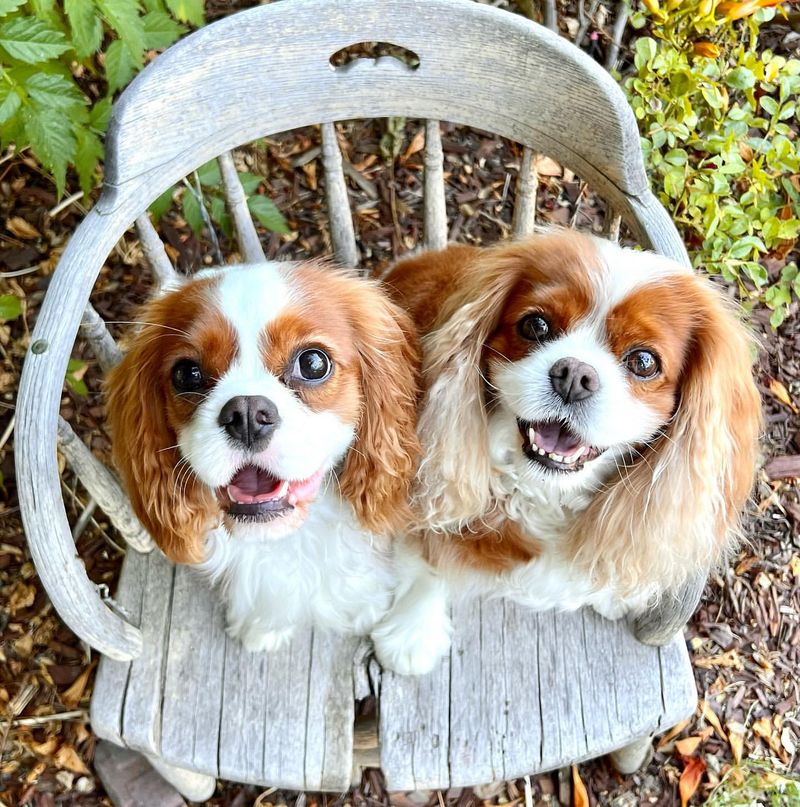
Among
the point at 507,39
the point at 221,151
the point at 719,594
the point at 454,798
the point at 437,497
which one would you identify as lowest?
the point at 454,798

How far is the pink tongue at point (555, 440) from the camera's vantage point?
1421 mm

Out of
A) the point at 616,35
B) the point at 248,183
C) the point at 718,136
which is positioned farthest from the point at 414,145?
the point at 718,136

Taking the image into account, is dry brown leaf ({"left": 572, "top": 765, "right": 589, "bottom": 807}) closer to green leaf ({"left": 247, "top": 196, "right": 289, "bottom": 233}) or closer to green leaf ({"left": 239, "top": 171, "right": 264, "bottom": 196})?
green leaf ({"left": 247, "top": 196, "right": 289, "bottom": 233})

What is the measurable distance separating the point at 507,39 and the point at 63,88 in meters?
0.85

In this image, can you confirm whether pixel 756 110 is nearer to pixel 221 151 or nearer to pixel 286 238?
pixel 286 238

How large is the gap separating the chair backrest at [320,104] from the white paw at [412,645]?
1.60 feet

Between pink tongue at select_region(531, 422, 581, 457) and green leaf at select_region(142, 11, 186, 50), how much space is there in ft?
3.80

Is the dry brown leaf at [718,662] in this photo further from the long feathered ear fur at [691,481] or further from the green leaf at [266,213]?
the green leaf at [266,213]

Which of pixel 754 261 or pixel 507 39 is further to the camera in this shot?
pixel 754 261

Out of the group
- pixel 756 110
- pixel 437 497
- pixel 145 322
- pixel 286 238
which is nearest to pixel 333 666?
pixel 437 497

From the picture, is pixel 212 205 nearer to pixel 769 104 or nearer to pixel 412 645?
pixel 412 645

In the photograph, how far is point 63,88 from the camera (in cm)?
162

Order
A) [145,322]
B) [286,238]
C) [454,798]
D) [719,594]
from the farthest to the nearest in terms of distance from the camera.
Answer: [286,238], [719,594], [454,798], [145,322]

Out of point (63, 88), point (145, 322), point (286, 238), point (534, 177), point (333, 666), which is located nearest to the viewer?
point (145, 322)
